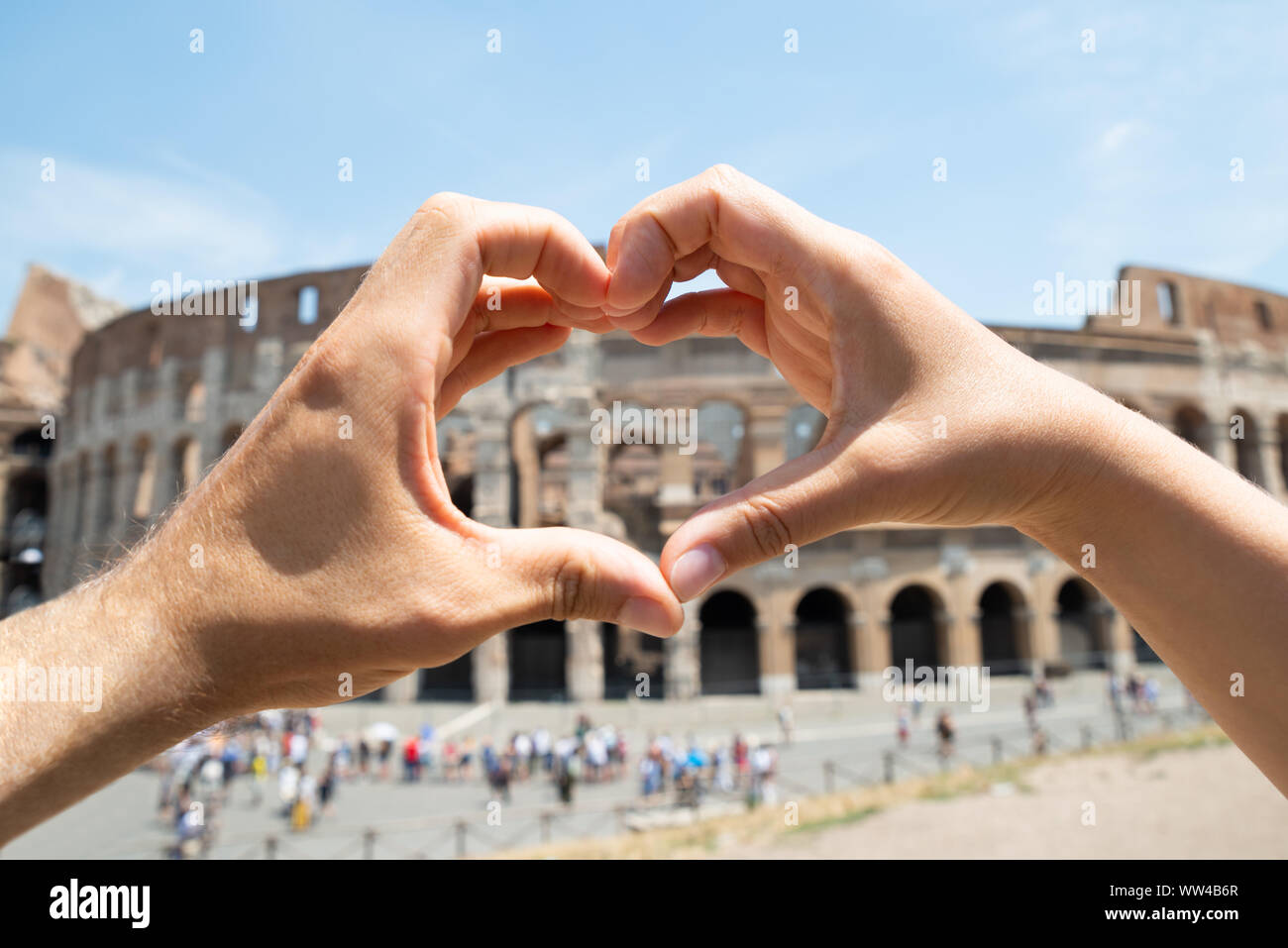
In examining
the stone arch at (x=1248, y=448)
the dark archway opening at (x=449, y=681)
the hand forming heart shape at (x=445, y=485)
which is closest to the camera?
the hand forming heart shape at (x=445, y=485)

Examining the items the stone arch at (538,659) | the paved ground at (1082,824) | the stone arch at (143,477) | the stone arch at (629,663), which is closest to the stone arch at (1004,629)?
the stone arch at (629,663)

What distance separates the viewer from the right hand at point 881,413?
1724 millimetres

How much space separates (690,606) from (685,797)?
26.8 feet

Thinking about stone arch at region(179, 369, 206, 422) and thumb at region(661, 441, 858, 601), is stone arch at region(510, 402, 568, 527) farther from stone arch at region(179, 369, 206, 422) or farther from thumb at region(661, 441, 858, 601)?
thumb at region(661, 441, 858, 601)

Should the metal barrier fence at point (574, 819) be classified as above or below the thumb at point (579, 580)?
below

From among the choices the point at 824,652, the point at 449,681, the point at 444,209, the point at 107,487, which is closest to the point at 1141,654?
the point at 824,652

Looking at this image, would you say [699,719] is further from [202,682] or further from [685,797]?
[202,682]

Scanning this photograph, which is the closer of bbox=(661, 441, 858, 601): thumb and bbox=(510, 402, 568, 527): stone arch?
bbox=(661, 441, 858, 601): thumb

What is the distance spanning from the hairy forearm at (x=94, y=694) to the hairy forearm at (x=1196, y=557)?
201 cm

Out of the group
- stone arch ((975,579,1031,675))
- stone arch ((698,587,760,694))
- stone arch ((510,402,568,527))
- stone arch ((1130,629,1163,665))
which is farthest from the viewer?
stone arch ((1130,629,1163,665))

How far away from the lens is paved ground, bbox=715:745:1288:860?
32.1 feet

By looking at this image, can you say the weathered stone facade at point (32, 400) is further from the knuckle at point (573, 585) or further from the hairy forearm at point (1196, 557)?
the hairy forearm at point (1196, 557)

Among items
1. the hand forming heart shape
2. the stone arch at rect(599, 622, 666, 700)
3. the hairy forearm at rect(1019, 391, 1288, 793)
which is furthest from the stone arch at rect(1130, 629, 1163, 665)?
the hand forming heart shape
